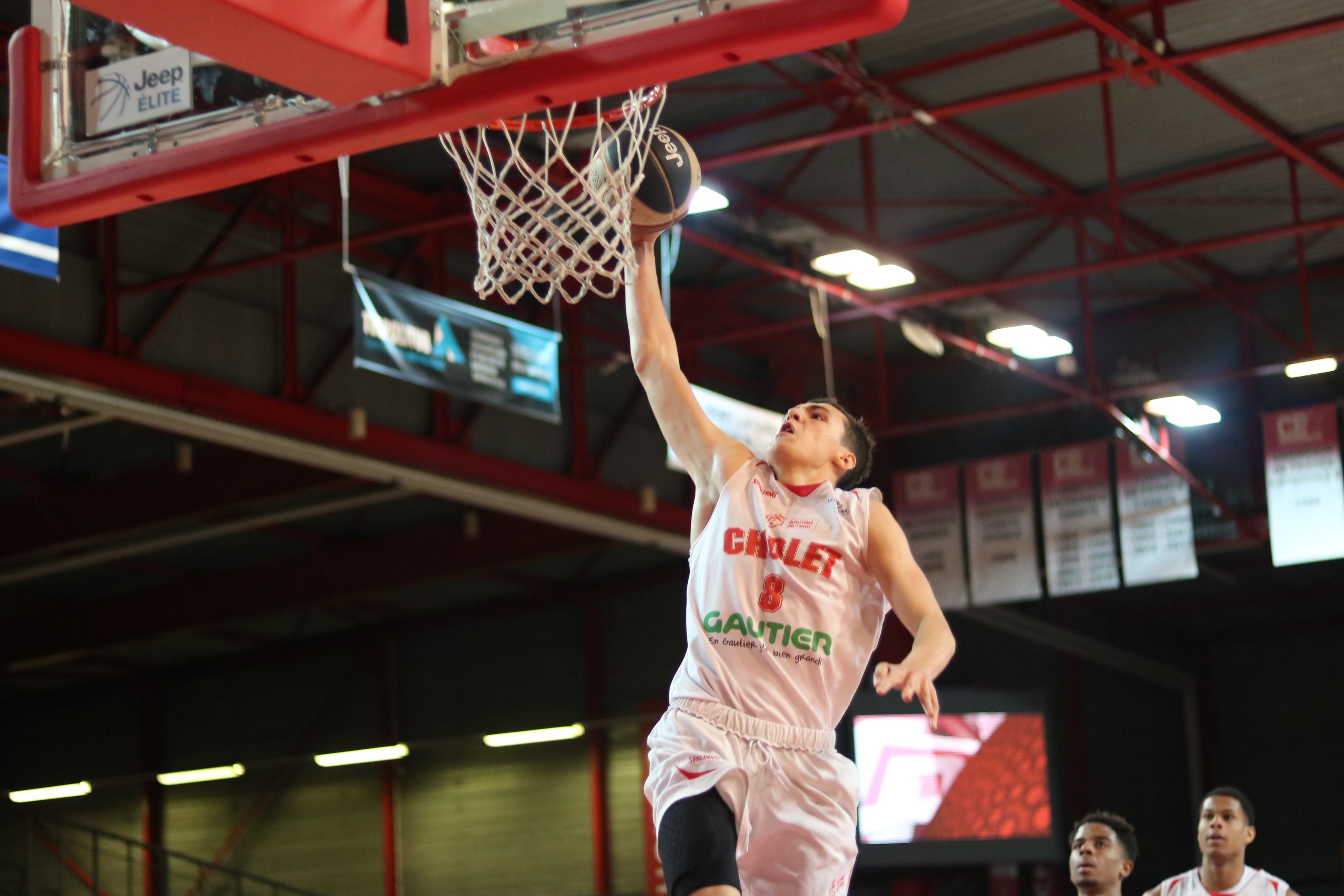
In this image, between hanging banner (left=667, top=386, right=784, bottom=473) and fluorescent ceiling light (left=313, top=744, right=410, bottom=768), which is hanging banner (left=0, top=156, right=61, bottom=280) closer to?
hanging banner (left=667, top=386, right=784, bottom=473)

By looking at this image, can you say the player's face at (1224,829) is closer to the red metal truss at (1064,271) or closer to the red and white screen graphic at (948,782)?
the red metal truss at (1064,271)

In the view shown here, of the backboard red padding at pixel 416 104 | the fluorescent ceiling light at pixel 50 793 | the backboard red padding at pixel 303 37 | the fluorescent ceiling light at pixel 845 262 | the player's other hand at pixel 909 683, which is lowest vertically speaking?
the player's other hand at pixel 909 683

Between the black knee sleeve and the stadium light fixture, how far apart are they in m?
13.1

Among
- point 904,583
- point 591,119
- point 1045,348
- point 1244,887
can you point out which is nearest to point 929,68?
point 1045,348

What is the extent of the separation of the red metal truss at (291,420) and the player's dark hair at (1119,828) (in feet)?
26.3

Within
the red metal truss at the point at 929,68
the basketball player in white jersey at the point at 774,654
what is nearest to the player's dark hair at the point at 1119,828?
the basketball player in white jersey at the point at 774,654

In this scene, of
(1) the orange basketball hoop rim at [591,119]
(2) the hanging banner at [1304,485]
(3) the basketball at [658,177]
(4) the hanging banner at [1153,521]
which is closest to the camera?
(3) the basketball at [658,177]

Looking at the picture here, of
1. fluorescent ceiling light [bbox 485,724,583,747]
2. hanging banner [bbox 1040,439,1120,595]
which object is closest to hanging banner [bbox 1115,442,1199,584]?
hanging banner [bbox 1040,439,1120,595]

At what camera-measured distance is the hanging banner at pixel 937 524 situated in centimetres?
1964

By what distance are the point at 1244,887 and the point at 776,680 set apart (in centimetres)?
550

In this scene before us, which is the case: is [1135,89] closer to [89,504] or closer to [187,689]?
[89,504]

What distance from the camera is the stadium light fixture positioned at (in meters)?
17.5

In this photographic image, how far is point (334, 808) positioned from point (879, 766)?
8.01 m

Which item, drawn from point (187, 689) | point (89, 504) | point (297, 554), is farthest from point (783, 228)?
point (187, 689)
